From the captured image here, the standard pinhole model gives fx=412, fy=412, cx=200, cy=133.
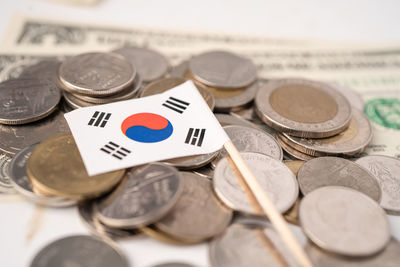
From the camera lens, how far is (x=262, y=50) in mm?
2115

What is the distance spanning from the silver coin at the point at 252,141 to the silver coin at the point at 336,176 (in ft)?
0.38

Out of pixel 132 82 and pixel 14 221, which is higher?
pixel 132 82

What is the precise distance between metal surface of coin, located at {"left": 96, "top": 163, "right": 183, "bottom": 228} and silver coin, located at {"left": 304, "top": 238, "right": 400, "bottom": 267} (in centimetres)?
41

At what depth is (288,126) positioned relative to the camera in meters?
1.47

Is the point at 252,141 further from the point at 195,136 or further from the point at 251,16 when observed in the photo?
the point at 251,16

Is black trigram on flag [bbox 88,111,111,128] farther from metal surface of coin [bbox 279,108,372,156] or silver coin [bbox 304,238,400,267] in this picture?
silver coin [bbox 304,238,400,267]

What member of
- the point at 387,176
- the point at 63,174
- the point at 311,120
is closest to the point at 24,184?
the point at 63,174

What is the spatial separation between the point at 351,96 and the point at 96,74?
111cm

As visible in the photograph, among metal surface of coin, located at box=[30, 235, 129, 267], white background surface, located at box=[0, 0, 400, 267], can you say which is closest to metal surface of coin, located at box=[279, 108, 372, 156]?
metal surface of coin, located at box=[30, 235, 129, 267]

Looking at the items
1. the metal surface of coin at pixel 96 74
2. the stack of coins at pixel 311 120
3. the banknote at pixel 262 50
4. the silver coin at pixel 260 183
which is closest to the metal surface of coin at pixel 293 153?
the stack of coins at pixel 311 120

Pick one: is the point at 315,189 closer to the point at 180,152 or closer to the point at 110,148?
the point at 180,152

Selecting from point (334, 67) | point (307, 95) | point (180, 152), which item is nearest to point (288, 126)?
point (307, 95)

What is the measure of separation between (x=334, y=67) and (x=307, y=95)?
47 centimetres

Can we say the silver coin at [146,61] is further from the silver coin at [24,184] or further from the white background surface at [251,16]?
the silver coin at [24,184]
